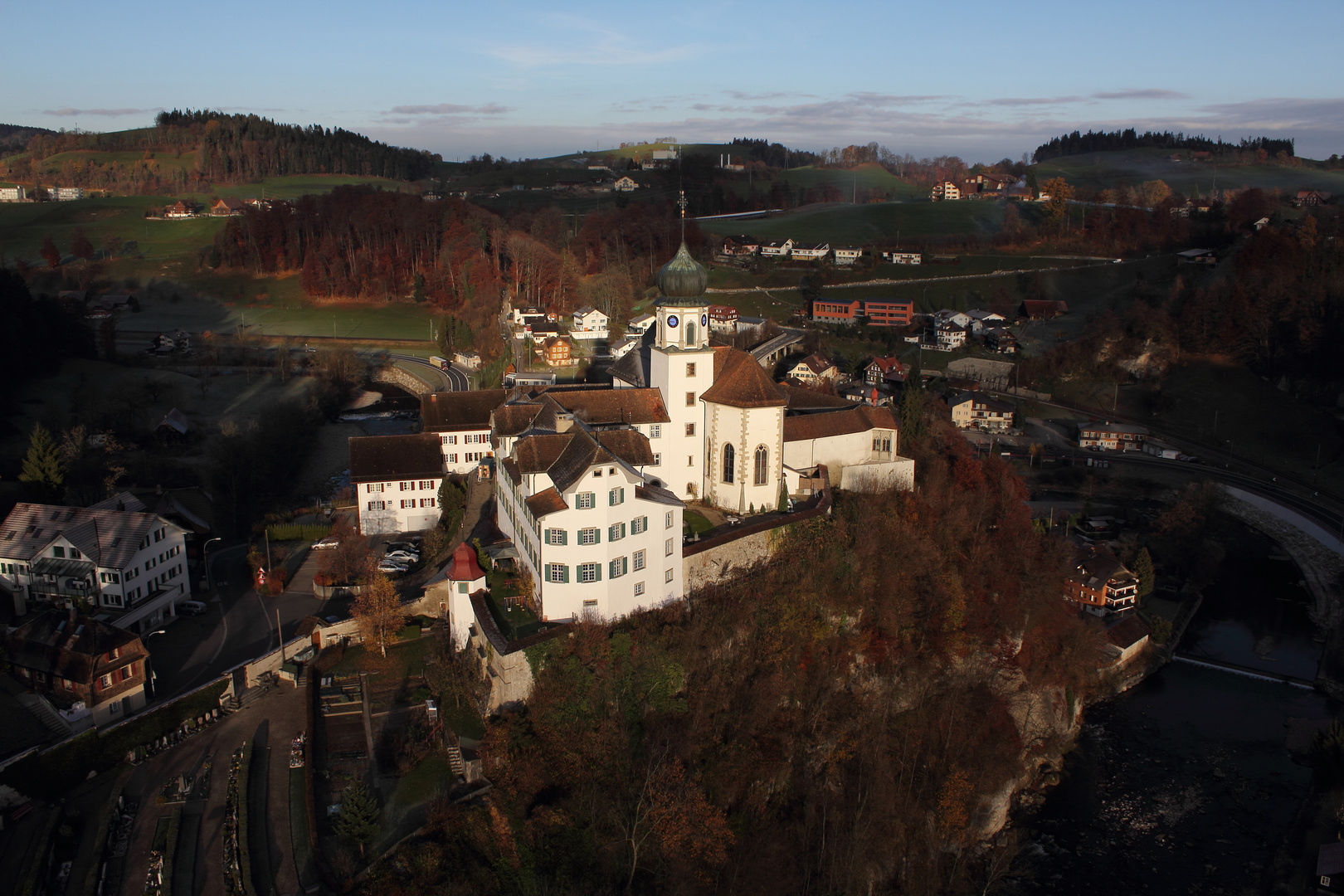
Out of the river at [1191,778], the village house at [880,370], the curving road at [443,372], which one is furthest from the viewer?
the village house at [880,370]

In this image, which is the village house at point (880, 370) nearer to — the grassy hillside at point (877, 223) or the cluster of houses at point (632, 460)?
the cluster of houses at point (632, 460)

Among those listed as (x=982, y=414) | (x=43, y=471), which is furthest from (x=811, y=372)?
(x=43, y=471)

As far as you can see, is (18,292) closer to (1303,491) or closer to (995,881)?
(995,881)

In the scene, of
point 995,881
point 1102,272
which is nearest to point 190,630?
point 995,881

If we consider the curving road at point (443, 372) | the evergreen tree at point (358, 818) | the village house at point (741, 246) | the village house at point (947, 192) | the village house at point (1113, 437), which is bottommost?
the evergreen tree at point (358, 818)

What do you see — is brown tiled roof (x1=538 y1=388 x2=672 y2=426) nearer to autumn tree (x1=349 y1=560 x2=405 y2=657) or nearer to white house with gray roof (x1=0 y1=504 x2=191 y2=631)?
autumn tree (x1=349 y1=560 x2=405 y2=657)

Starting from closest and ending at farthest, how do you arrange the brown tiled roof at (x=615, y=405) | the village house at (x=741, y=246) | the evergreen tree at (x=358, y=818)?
the evergreen tree at (x=358, y=818)
the brown tiled roof at (x=615, y=405)
the village house at (x=741, y=246)

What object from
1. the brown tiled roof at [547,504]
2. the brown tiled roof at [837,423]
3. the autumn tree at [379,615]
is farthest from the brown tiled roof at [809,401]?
the autumn tree at [379,615]

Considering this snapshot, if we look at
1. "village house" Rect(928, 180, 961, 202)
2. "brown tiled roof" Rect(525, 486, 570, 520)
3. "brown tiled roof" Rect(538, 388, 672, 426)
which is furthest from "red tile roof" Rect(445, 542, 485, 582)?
"village house" Rect(928, 180, 961, 202)
